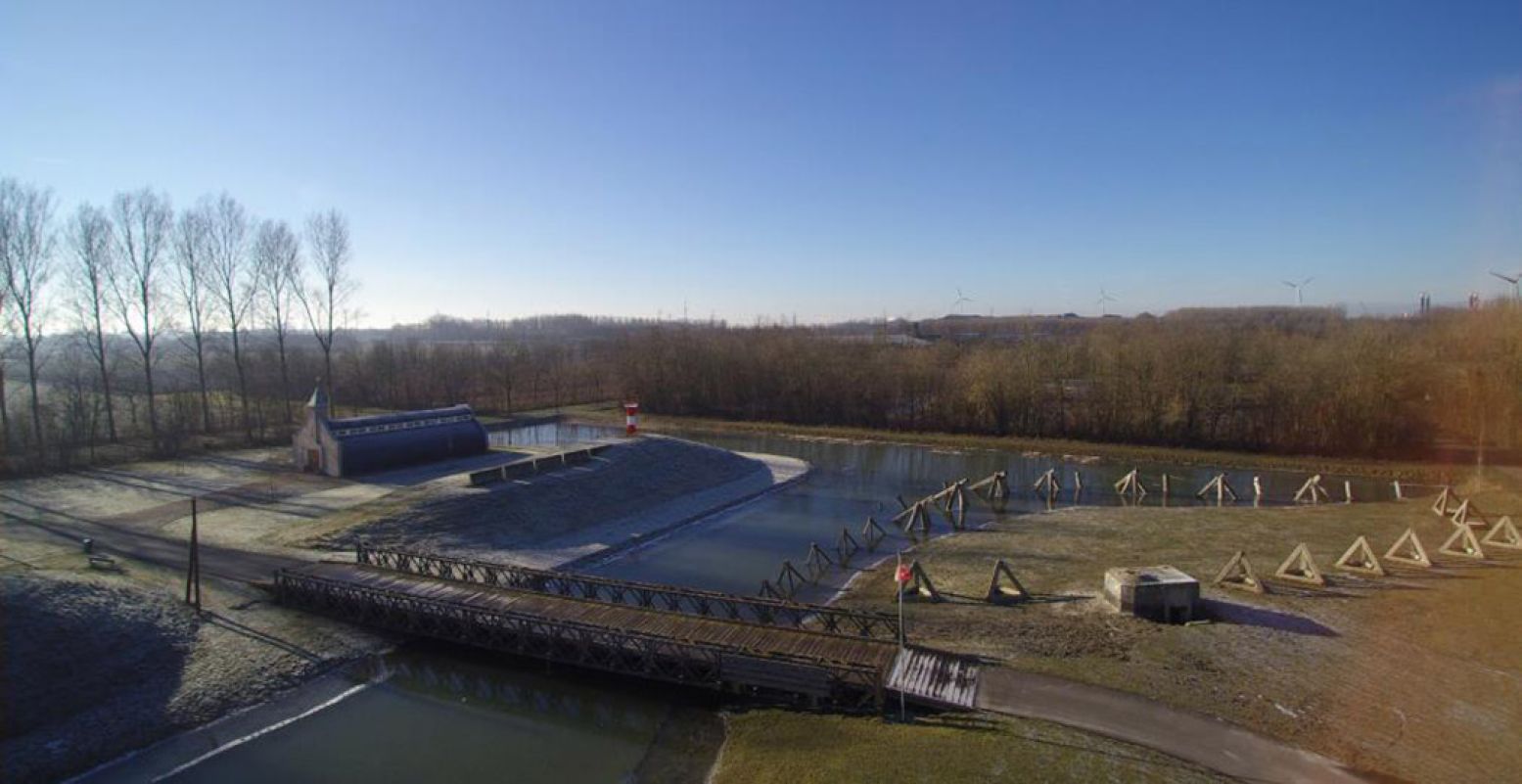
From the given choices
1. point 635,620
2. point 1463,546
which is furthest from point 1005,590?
point 1463,546

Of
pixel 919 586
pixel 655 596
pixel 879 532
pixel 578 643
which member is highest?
pixel 578 643

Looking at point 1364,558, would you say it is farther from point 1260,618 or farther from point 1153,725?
point 1153,725

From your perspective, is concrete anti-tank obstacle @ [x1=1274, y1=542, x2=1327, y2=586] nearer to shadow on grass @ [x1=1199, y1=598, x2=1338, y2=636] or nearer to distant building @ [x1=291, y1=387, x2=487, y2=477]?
shadow on grass @ [x1=1199, y1=598, x2=1338, y2=636]

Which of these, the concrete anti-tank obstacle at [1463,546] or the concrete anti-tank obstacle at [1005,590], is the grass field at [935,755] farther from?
the concrete anti-tank obstacle at [1463,546]

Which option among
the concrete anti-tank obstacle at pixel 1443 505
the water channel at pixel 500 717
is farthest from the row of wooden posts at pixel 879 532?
the concrete anti-tank obstacle at pixel 1443 505

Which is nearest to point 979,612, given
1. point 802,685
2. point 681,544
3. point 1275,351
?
point 802,685

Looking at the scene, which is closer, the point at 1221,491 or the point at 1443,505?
the point at 1443,505

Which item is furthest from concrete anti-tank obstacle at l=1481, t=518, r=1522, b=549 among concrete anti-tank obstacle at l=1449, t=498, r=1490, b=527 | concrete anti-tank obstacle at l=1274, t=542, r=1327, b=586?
concrete anti-tank obstacle at l=1274, t=542, r=1327, b=586
